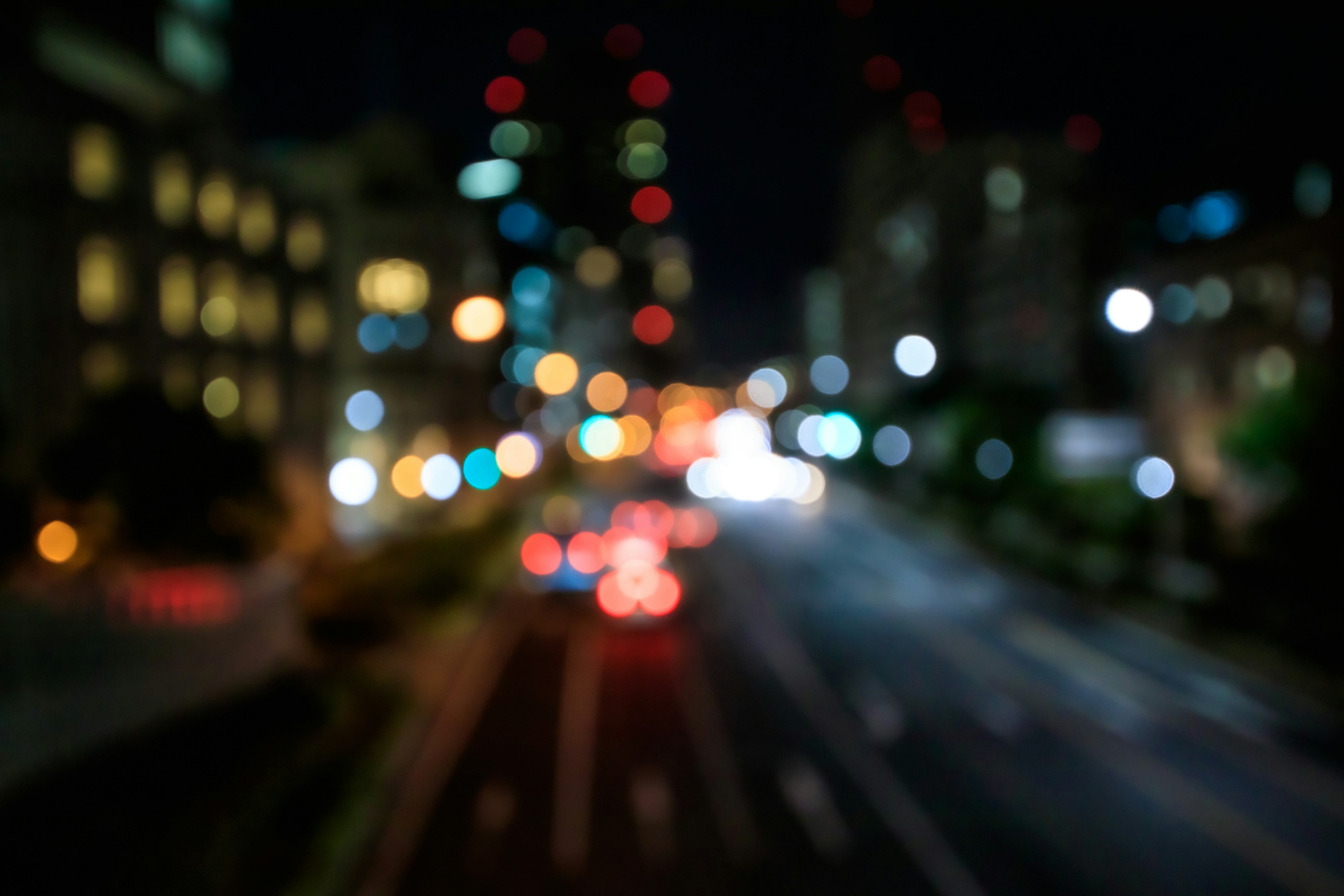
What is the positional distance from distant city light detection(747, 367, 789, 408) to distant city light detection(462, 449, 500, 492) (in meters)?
78.4

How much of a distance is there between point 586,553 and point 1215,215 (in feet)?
94.6

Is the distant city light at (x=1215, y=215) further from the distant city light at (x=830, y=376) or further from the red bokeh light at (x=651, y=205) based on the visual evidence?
the red bokeh light at (x=651, y=205)

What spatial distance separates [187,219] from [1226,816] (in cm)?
2550

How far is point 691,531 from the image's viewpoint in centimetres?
3509

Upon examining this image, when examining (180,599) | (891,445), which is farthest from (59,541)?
(891,445)

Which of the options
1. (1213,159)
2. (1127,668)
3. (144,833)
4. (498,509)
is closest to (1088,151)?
(1213,159)

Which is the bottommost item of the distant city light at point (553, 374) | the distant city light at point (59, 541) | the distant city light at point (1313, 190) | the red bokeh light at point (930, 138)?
the distant city light at point (59, 541)

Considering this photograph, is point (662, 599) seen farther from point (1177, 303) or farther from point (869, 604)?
point (1177, 303)

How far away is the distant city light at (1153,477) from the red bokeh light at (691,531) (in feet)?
43.5

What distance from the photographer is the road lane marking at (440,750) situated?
8.62m

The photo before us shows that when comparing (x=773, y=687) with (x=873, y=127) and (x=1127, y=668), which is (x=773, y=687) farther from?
(x=873, y=127)

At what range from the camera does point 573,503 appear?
93.2ft

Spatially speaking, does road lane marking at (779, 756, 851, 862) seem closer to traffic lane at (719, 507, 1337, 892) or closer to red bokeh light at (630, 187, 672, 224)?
traffic lane at (719, 507, 1337, 892)

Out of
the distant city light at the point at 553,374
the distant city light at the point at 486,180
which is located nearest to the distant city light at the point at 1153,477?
the distant city light at the point at 486,180
